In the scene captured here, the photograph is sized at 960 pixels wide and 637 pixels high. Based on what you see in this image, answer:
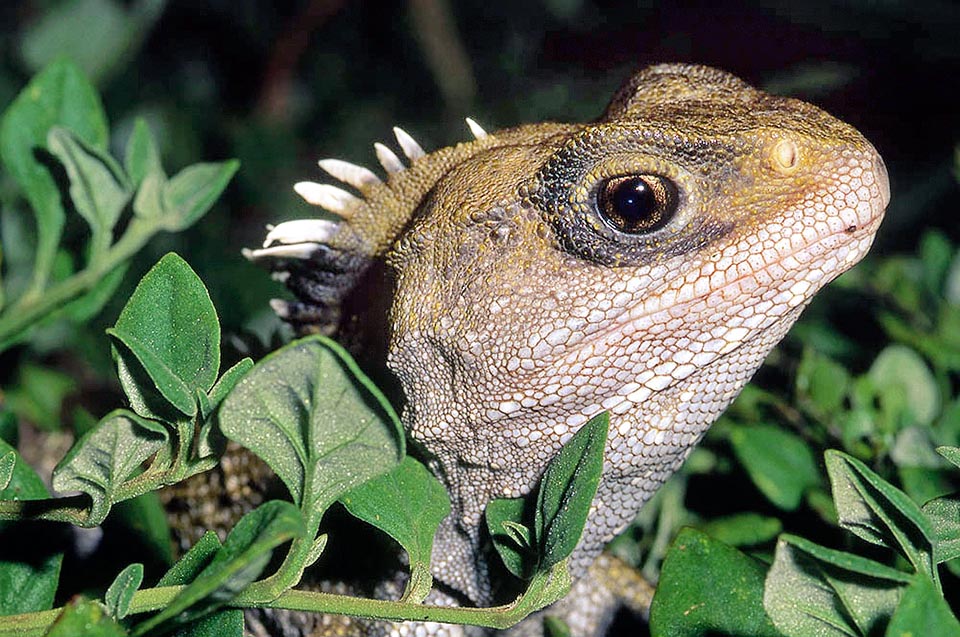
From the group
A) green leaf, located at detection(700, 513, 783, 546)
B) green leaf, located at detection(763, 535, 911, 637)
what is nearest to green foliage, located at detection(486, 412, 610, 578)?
green leaf, located at detection(763, 535, 911, 637)

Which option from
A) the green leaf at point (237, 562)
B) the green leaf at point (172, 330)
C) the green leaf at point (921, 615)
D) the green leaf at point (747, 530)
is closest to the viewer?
the green leaf at point (237, 562)

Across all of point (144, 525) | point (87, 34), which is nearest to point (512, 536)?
point (144, 525)

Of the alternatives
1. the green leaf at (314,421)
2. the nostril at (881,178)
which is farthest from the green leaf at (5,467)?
the nostril at (881,178)

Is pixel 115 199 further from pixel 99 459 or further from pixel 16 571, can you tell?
pixel 99 459

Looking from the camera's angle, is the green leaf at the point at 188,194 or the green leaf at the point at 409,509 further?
the green leaf at the point at 188,194

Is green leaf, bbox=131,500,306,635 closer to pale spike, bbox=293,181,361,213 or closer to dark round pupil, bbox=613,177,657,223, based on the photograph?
dark round pupil, bbox=613,177,657,223

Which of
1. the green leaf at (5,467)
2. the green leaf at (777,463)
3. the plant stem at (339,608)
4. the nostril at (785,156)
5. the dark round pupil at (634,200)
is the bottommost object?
the green leaf at (777,463)

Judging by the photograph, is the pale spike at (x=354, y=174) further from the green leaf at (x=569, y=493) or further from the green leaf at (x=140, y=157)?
the green leaf at (x=569, y=493)
